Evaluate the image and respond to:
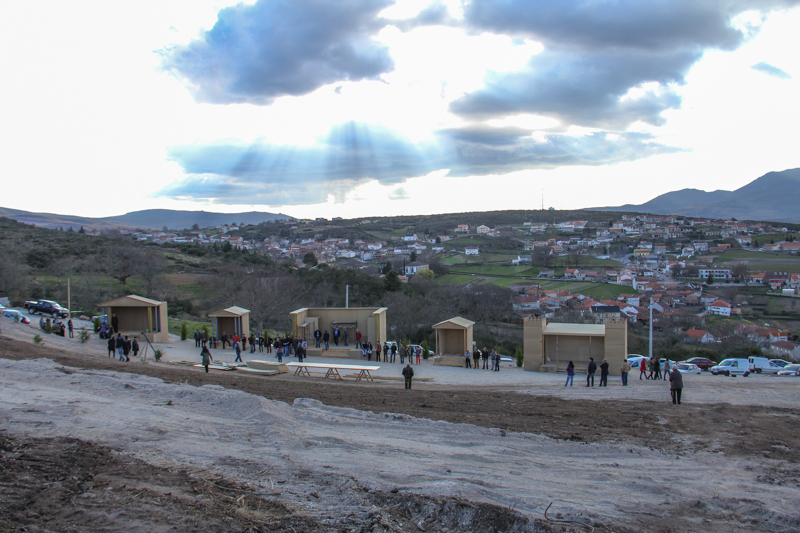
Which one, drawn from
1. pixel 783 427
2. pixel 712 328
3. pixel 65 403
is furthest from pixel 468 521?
pixel 712 328

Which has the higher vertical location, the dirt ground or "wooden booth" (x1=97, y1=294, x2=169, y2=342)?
the dirt ground

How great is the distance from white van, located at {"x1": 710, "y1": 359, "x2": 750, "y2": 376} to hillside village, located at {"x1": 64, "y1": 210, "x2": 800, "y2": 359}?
15899mm

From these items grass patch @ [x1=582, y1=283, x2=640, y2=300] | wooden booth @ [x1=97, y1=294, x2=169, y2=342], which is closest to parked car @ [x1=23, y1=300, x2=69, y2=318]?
wooden booth @ [x1=97, y1=294, x2=169, y2=342]

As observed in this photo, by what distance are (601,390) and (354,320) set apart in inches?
589

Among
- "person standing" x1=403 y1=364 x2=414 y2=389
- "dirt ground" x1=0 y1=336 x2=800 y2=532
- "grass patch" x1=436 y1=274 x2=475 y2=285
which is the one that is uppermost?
"dirt ground" x1=0 y1=336 x2=800 y2=532

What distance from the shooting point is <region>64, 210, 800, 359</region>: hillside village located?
52544mm

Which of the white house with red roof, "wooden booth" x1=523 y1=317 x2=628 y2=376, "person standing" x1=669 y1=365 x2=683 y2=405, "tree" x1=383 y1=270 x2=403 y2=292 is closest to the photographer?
"person standing" x1=669 y1=365 x2=683 y2=405

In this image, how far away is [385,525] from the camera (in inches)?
193

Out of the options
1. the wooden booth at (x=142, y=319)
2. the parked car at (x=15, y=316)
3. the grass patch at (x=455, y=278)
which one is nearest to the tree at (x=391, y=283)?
the grass patch at (x=455, y=278)

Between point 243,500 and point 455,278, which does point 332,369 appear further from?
point 455,278

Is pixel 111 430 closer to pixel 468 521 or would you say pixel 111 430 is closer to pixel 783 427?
pixel 468 521

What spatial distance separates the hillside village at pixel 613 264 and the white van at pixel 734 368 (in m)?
15.9

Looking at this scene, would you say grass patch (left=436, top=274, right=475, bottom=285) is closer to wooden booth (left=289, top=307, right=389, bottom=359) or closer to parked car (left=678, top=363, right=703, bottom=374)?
wooden booth (left=289, top=307, right=389, bottom=359)

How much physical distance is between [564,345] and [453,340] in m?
6.02
